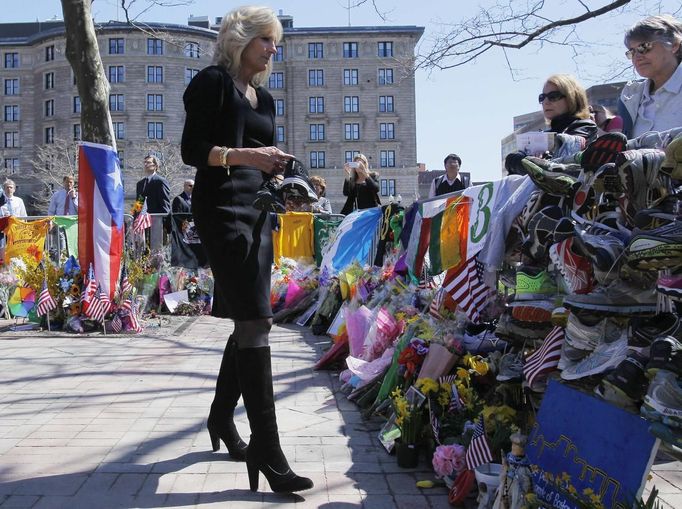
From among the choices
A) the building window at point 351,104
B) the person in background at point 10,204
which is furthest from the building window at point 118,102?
the person in background at point 10,204

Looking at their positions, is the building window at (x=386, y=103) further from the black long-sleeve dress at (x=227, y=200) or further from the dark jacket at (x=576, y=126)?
the black long-sleeve dress at (x=227, y=200)

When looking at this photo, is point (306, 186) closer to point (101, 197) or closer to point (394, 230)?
point (394, 230)

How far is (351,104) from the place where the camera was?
7412cm

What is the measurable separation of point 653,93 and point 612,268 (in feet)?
4.66

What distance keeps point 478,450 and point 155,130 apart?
7159cm

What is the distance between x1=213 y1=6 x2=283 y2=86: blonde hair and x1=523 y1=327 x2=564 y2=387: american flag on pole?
71.6 inches

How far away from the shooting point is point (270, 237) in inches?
126

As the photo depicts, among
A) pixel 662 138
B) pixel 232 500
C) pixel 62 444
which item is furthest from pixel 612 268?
pixel 62 444

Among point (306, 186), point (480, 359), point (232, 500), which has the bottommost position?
point (232, 500)

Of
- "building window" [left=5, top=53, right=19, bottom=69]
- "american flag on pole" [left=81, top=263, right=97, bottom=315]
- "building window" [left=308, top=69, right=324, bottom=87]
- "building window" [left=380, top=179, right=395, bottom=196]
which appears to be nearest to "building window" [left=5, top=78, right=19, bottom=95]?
"building window" [left=5, top=53, right=19, bottom=69]

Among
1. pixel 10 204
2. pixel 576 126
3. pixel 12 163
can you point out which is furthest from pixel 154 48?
pixel 576 126

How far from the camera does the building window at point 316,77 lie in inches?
2916

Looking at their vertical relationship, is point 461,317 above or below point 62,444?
above

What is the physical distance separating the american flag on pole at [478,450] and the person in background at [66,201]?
10.1 metres
